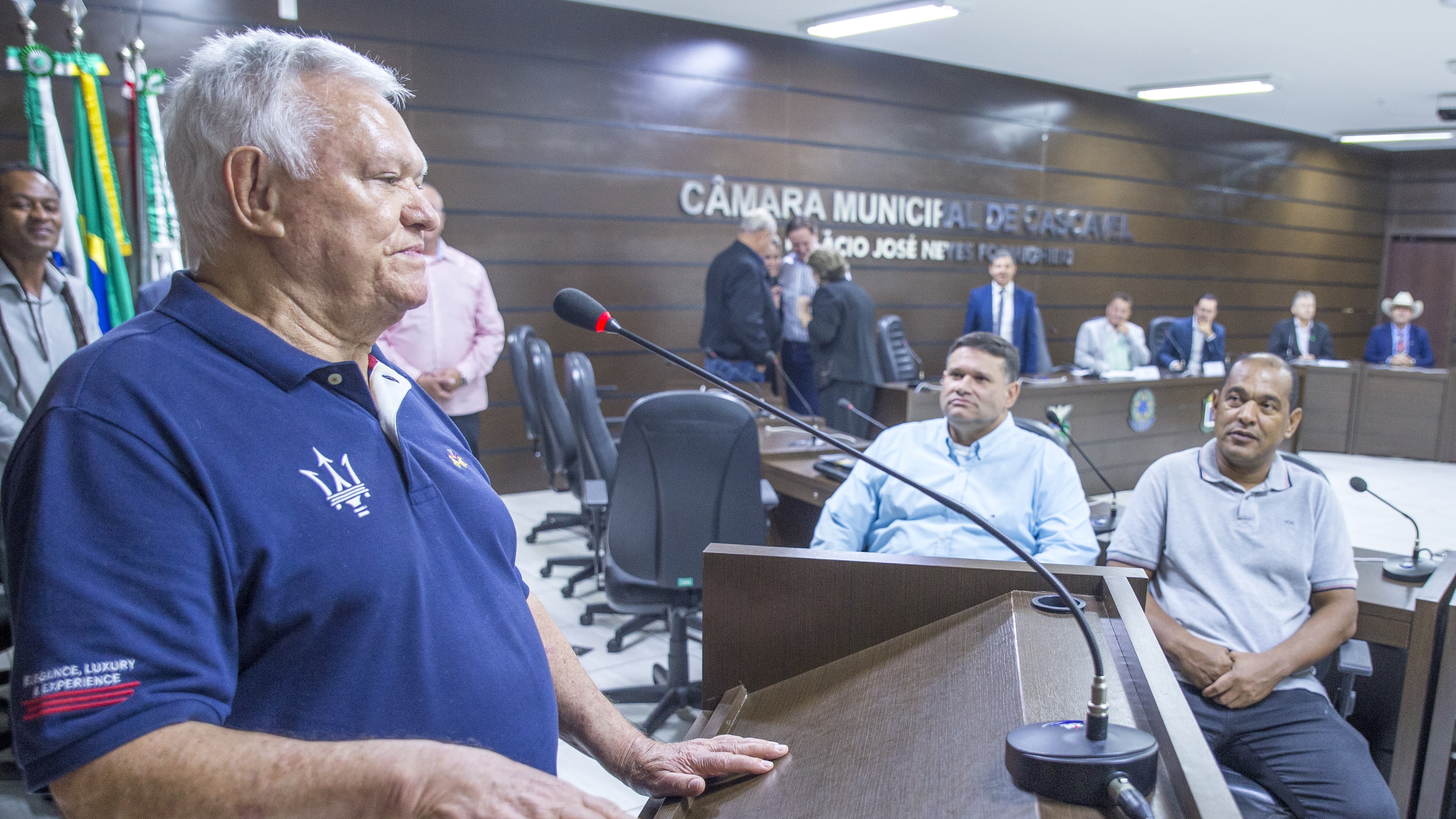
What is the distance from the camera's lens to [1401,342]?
27.0 ft

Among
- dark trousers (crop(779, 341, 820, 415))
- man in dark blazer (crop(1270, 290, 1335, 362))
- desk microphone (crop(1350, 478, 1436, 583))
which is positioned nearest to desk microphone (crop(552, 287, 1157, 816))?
desk microphone (crop(1350, 478, 1436, 583))

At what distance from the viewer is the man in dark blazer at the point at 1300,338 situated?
842 centimetres

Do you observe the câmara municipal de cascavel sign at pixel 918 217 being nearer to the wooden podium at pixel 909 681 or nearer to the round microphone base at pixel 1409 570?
the round microphone base at pixel 1409 570

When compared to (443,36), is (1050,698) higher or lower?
lower

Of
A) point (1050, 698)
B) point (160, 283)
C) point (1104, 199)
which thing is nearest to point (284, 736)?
point (1050, 698)

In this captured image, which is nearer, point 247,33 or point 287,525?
point 287,525

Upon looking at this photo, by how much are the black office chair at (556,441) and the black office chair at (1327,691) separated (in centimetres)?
244

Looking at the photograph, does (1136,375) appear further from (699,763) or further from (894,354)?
(699,763)

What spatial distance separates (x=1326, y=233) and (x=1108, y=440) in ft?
23.7

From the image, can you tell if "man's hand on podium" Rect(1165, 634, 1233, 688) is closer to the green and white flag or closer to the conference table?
the green and white flag

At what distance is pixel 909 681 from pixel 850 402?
440cm

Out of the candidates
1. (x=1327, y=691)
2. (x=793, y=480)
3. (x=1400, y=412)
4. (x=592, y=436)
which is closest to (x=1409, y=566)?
(x=1327, y=691)

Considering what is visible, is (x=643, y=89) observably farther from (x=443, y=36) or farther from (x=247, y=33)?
(x=247, y=33)

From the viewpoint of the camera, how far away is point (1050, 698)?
0.87 m
